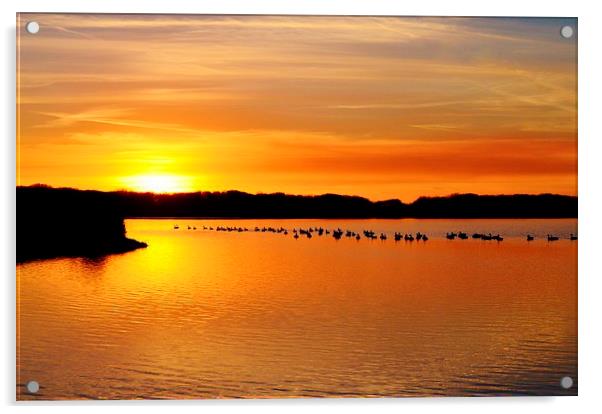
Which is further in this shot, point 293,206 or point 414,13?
point 293,206

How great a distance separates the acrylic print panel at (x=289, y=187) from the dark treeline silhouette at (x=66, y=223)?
0.06 ft

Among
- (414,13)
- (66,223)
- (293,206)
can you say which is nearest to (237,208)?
(293,206)

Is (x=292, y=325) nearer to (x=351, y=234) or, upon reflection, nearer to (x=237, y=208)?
(x=237, y=208)

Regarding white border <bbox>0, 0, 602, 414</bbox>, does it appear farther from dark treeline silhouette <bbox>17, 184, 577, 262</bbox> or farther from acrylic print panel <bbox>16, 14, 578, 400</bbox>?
dark treeline silhouette <bbox>17, 184, 577, 262</bbox>

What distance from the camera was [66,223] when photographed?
25.1 ft

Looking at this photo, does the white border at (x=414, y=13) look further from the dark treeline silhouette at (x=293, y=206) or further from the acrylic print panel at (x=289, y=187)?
the dark treeline silhouette at (x=293, y=206)

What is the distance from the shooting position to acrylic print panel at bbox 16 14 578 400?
284 inches

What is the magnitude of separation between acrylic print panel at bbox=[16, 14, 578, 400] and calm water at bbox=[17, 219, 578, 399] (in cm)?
1

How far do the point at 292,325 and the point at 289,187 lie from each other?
897 millimetres

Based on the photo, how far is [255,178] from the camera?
761 cm

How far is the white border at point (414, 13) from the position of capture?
23.4ft
